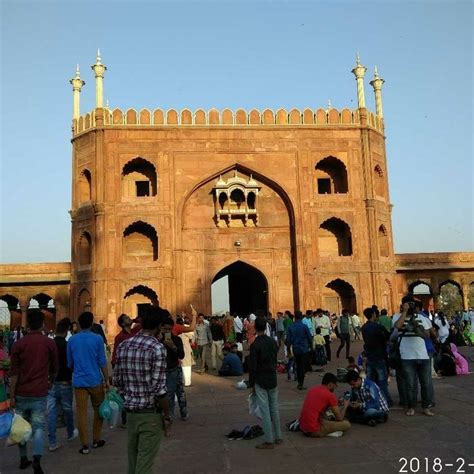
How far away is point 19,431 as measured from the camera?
4.59 metres

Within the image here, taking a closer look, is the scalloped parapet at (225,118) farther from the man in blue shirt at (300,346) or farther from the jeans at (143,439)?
the jeans at (143,439)

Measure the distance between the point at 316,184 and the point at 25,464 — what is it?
17662mm

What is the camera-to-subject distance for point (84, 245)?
21188 mm

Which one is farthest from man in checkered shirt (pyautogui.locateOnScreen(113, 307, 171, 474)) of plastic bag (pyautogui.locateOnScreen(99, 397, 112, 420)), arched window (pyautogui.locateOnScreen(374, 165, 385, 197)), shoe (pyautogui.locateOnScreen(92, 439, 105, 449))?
arched window (pyautogui.locateOnScreen(374, 165, 385, 197))

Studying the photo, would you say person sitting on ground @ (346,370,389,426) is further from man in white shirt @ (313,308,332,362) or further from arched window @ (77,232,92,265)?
arched window @ (77,232,92,265)

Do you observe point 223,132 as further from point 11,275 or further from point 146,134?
point 11,275

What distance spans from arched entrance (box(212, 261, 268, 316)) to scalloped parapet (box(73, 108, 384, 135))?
20.6ft

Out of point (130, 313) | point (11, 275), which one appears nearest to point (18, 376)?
point (130, 313)

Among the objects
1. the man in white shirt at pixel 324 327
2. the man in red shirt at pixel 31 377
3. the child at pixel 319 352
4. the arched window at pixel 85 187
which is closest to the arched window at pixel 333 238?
the man in white shirt at pixel 324 327

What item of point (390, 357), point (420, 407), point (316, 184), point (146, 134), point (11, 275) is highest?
point (146, 134)

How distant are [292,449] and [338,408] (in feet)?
2.59

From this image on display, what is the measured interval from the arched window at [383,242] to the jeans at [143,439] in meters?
19.4

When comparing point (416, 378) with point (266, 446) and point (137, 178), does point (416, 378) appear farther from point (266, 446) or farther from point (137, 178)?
point (137, 178)

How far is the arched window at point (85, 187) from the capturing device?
21.2 meters
